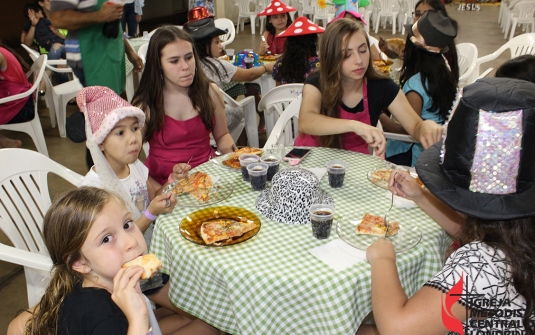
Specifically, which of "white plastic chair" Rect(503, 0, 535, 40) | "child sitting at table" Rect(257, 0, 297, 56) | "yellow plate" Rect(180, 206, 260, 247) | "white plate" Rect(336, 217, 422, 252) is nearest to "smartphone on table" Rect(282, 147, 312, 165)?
"yellow plate" Rect(180, 206, 260, 247)

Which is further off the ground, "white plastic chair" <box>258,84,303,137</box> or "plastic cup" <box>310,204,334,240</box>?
"plastic cup" <box>310,204,334,240</box>

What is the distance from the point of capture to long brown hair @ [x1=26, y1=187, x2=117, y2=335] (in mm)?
1558

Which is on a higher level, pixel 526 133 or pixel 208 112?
pixel 526 133

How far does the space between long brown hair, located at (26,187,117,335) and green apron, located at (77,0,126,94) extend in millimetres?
1833

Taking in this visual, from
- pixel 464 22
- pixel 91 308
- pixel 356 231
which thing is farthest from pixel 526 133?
pixel 464 22

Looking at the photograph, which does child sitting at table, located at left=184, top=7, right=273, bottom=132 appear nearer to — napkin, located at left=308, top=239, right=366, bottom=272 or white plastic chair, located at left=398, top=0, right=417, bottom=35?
napkin, located at left=308, top=239, right=366, bottom=272

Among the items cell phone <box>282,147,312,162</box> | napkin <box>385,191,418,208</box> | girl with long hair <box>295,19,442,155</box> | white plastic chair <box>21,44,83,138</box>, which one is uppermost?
girl with long hair <box>295,19,442,155</box>

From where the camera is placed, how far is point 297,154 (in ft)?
9.16

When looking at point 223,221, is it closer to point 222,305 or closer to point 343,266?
point 222,305

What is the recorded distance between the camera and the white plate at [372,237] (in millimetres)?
1868

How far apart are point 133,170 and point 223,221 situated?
2.88ft

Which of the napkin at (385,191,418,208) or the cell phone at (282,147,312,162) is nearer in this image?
the napkin at (385,191,418,208)

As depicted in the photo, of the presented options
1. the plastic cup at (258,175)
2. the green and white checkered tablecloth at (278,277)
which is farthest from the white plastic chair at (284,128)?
the green and white checkered tablecloth at (278,277)

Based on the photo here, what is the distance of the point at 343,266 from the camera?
5.73ft
